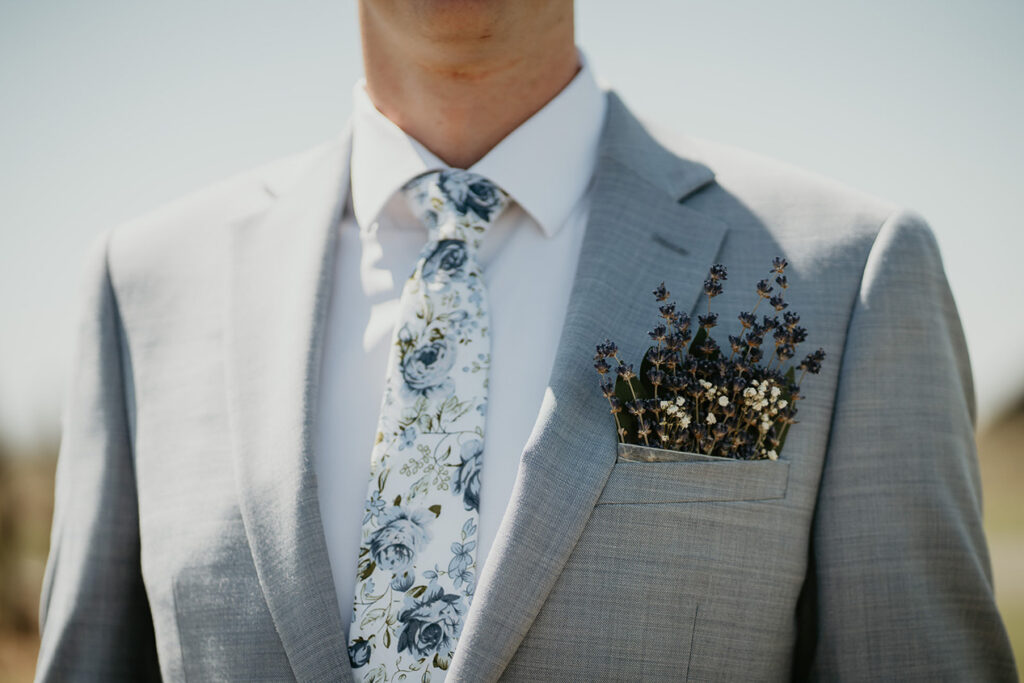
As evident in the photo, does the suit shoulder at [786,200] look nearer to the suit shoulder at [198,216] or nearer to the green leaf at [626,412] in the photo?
the green leaf at [626,412]

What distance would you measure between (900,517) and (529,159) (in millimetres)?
1110

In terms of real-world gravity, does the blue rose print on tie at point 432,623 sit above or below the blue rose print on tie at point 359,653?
above

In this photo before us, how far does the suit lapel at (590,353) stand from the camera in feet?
5.01

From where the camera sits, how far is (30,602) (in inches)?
223

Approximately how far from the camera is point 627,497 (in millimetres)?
1608

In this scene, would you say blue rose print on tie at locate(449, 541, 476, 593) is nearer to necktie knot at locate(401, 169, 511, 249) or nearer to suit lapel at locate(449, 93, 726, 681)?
suit lapel at locate(449, 93, 726, 681)

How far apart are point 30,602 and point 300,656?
201 inches

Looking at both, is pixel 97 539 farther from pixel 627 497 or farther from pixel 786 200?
pixel 786 200

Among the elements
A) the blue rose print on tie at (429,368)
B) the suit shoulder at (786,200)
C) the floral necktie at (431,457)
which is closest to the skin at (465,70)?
the floral necktie at (431,457)

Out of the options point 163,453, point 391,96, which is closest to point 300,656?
point 163,453

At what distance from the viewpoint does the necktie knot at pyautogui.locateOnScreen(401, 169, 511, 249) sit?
191 centimetres

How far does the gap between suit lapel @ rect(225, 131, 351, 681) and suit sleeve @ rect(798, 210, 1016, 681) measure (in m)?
0.99

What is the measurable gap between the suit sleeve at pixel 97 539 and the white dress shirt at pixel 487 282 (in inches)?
23.6

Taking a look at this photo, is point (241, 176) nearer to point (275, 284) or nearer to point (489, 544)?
point (275, 284)
